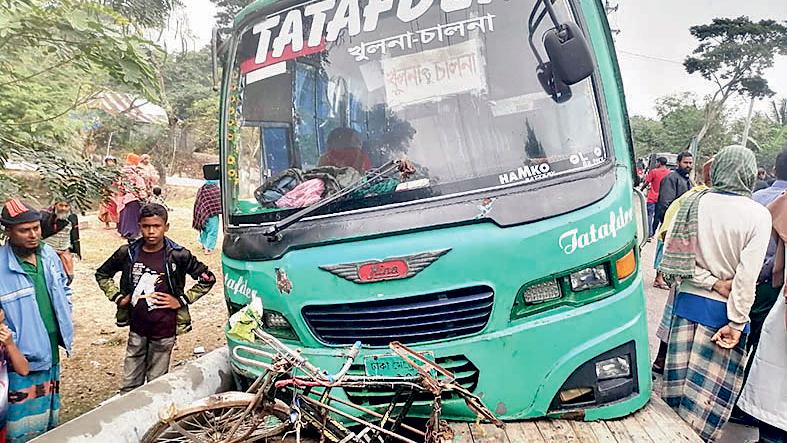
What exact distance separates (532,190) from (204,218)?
7.62m

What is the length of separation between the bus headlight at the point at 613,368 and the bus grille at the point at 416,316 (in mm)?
613

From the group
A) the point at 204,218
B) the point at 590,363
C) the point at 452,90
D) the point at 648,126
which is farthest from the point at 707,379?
the point at 648,126

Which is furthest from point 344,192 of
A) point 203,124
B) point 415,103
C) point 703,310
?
point 203,124

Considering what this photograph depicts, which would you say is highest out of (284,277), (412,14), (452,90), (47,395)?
(412,14)

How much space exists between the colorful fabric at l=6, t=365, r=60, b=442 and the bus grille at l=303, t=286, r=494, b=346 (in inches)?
75.7

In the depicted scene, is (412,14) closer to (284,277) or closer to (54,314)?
(284,277)

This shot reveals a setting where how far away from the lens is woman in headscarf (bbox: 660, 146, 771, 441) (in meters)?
3.23

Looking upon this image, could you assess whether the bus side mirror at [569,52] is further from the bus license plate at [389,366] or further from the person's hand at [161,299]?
the person's hand at [161,299]

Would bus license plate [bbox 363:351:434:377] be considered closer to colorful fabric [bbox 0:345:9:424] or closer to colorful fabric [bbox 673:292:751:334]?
colorful fabric [bbox 673:292:751:334]

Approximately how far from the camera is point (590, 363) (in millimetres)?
2625

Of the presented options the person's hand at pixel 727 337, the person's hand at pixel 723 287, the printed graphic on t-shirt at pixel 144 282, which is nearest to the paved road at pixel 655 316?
the person's hand at pixel 727 337

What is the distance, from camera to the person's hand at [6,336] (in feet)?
10.00

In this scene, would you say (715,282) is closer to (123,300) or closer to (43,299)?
(123,300)

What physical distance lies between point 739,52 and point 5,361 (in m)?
32.7
